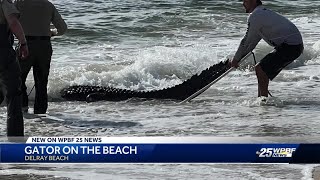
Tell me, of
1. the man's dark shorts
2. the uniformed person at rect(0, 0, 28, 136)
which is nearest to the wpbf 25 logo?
the uniformed person at rect(0, 0, 28, 136)

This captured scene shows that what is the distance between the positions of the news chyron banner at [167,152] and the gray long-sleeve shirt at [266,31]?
444 centimetres

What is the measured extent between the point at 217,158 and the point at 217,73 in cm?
557

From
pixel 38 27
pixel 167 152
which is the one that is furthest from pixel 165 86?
pixel 167 152

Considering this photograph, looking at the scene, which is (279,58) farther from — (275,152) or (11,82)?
(275,152)

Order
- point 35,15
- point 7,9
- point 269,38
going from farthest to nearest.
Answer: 1. point 269,38
2. point 35,15
3. point 7,9

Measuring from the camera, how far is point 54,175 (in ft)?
25.2

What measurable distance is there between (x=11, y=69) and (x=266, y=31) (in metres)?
3.81

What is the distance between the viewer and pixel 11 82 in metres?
8.26

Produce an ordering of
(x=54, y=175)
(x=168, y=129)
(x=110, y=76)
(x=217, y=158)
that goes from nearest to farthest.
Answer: (x=217, y=158) → (x=54, y=175) → (x=168, y=129) → (x=110, y=76)

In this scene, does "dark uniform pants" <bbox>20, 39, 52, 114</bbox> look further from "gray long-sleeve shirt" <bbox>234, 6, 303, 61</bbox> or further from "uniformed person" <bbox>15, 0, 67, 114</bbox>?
"gray long-sleeve shirt" <bbox>234, 6, 303, 61</bbox>

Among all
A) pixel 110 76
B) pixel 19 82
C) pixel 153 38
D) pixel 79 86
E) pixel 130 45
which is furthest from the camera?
pixel 153 38

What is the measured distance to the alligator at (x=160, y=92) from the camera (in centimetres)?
1206

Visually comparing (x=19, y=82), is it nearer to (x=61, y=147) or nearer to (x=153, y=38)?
(x=61, y=147)

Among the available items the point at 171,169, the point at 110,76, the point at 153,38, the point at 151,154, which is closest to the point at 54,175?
the point at 171,169
